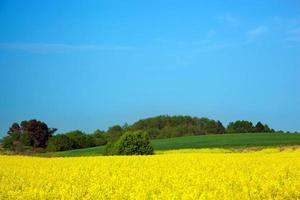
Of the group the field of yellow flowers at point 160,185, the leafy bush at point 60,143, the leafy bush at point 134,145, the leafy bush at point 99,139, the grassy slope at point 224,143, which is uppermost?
the leafy bush at point 99,139

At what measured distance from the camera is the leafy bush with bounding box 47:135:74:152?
62344 millimetres

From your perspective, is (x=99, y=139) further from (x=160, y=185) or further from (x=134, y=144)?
(x=160, y=185)

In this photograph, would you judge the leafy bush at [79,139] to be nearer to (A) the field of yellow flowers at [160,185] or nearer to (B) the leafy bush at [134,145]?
(B) the leafy bush at [134,145]

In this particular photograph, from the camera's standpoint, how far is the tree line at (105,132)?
220 ft

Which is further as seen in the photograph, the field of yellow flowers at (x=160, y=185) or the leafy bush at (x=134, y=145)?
the leafy bush at (x=134, y=145)

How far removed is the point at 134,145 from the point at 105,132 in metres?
54.6

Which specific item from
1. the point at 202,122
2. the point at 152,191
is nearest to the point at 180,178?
the point at 152,191

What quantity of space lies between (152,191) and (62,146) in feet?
177

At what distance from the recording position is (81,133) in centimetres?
7362

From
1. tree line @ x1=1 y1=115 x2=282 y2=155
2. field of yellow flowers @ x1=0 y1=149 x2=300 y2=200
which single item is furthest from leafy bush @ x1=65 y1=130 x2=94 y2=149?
field of yellow flowers @ x1=0 y1=149 x2=300 y2=200

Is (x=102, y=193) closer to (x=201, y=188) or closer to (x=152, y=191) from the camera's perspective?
(x=152, y=191)

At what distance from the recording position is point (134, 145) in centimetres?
3197

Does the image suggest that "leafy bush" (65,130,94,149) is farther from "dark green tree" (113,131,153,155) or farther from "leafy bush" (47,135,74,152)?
"dark green tree" (113,131,153,155)

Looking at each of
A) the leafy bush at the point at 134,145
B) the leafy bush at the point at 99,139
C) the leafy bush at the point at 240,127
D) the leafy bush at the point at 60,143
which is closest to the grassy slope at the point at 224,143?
the leafy bush at the point at 60,143
